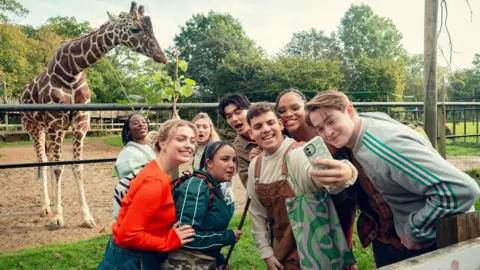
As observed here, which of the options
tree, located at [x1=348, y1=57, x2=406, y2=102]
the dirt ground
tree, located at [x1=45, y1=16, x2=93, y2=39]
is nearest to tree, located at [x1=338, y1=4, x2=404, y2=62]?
tree, located at [x1=348, y1=57, x2=406, y2=102]

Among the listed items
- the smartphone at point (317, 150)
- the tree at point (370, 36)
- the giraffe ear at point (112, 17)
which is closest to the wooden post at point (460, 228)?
the smartphone at point (317, 150)

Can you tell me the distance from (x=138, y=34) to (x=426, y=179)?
4.26 metres

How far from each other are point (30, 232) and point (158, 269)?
3604 mm

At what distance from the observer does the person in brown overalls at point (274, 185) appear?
Result: 180 centimetres

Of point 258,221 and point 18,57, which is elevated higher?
point 18,57

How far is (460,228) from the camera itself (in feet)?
4.31

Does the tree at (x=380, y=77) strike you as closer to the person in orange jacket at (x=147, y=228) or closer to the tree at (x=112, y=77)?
A: the tree at (x=112, y=77)

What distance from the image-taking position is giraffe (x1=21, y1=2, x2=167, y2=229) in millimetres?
4875

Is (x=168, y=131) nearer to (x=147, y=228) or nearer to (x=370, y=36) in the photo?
(x=147, y=228)

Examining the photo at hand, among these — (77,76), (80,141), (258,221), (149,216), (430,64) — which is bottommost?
(258,221)

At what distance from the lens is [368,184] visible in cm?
173

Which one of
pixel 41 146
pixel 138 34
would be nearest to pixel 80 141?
pixel 41 146

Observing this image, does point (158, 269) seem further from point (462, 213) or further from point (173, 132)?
point (462, 213)

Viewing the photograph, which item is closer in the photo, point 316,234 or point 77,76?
point 316,234
